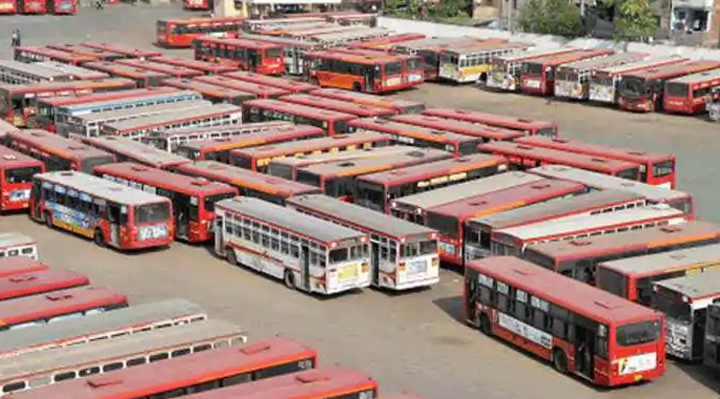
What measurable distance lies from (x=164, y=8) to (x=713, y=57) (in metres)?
46.5

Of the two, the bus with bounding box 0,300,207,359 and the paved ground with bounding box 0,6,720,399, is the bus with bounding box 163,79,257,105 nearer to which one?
the paved ground with bounding box 0,6,720,399

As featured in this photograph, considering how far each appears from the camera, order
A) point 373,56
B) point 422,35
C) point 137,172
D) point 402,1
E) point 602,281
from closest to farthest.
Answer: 1. point 602,281
2. point 137,172
3. point 373,56
4. point 422,35
5. point 402,1

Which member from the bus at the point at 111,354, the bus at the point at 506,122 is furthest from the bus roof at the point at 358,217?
the bus at the point at 506,122

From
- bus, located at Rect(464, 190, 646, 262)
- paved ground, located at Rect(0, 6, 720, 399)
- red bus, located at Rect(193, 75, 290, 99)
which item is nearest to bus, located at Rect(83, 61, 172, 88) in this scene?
red bus, located at Rect(193, 75, 290, 99)

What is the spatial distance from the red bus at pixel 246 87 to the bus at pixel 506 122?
7.92 metres

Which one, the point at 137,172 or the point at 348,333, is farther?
the point at 137,172

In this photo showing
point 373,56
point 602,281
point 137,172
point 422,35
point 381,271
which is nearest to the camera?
point 602,281

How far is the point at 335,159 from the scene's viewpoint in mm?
41375

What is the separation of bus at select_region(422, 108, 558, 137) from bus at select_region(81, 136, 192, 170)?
11.8 metres

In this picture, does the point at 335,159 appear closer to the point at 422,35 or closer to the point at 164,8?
the point at 422,35

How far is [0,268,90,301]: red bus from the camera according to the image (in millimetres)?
28375

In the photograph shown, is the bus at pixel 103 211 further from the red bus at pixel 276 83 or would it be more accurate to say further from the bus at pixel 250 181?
the red bus at pixel 276 83

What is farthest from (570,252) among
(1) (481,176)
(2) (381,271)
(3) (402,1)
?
(3) (402,1)

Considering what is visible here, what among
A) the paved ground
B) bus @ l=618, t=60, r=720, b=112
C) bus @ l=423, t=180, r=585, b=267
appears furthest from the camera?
bus @ l=618, t=60, r=720, b=112
